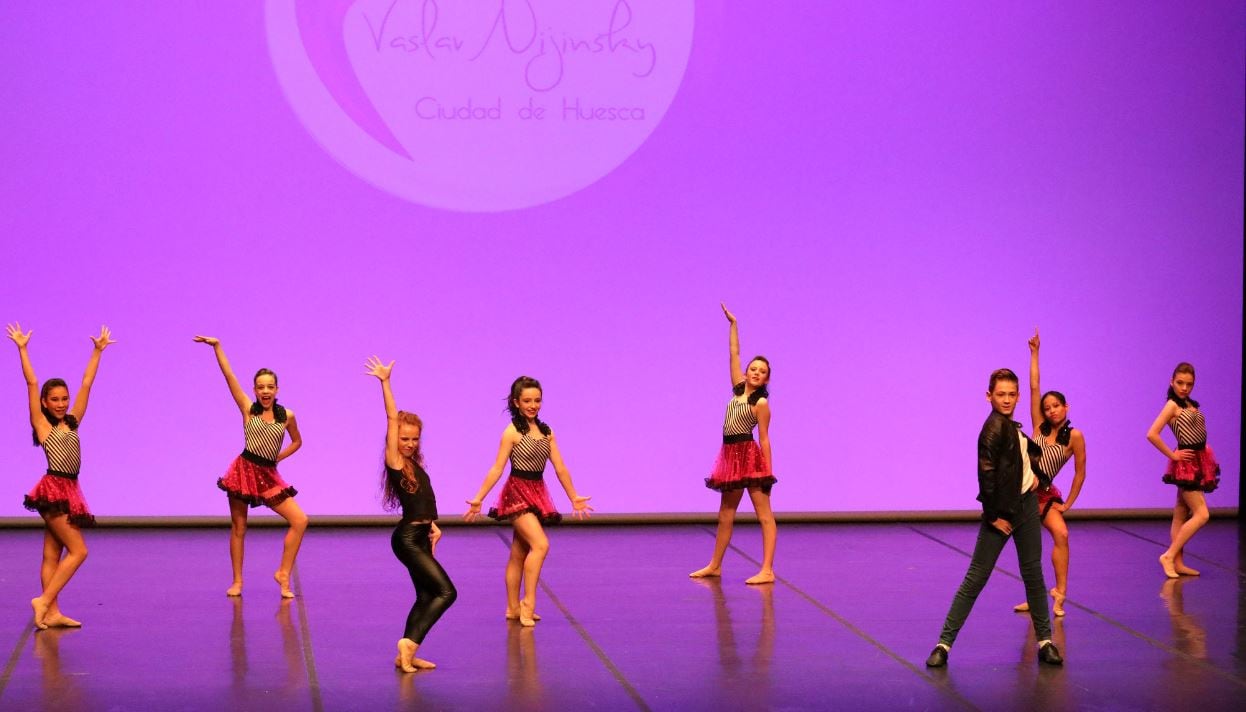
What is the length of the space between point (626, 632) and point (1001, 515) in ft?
5.90

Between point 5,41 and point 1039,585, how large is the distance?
7.06m

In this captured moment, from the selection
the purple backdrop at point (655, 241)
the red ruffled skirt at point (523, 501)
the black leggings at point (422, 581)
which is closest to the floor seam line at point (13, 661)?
the black leggings at point (422, 581)

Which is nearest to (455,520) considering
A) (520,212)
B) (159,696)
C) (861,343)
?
(520,212)

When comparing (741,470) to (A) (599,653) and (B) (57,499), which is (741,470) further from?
(B) (57,499)

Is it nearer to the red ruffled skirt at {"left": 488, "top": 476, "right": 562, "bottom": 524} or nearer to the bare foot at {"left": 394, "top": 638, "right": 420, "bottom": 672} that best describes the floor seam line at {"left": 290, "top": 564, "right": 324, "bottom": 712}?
the bare foot at {"left": 394, "top": 638, "right": 420, "bottom": 672}

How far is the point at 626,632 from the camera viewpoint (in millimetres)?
7438

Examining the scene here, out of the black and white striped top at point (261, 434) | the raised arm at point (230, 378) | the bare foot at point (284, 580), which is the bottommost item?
the bare foot at point (284, 580)

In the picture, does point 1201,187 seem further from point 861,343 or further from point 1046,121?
point 861,343

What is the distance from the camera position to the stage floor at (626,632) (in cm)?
625

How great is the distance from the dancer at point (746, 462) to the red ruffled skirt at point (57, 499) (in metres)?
3.22

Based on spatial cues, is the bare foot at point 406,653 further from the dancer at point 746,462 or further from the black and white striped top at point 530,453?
the dancer at point 746,462

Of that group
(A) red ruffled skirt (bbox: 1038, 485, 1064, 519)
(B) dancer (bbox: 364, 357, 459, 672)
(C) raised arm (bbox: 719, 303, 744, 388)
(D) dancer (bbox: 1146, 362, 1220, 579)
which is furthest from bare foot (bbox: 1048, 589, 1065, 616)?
(B) dancer (bbox: 364, 357, 459, 672)

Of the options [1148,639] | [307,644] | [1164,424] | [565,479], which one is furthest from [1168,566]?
[307,644]

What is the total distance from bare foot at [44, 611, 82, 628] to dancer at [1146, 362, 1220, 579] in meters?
5.66
